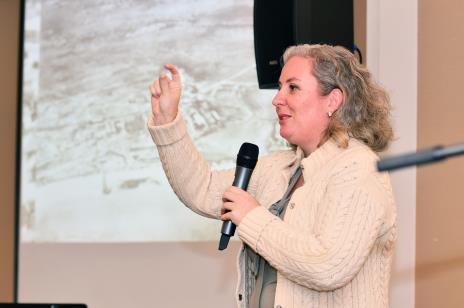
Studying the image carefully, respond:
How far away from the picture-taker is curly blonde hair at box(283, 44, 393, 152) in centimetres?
212

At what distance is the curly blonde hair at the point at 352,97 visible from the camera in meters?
2.12

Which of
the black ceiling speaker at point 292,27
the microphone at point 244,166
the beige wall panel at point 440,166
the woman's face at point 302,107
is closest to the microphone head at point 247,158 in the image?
the microphone at point 244,166

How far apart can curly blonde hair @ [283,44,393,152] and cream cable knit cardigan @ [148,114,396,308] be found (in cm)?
6

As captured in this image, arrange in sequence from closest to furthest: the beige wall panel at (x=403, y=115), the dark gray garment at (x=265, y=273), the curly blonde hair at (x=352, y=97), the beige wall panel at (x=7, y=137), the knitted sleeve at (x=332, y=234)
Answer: the knitted sleeve at (x=332, y=234) < the dark gray garment at (x=265, y=273) < the curly blonde hair at (x=352, y=97) < the beige wall panel at (x=403, y=115) < the beige wall panel at (x=7, y=137)

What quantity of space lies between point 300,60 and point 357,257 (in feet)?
2.00

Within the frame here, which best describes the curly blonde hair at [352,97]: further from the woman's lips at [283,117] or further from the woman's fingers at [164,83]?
the woman's fingers at [164,83]

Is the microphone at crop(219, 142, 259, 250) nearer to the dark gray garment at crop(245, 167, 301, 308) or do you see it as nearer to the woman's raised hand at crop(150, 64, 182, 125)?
the dark gray garment at crop(245, 167, 301, 308)

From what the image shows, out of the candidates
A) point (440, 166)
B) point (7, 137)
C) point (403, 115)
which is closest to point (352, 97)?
point (440, 166)

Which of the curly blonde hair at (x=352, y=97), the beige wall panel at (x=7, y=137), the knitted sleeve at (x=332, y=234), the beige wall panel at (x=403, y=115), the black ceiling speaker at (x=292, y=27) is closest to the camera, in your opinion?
the knitted sleeve at (x=332, y=234)

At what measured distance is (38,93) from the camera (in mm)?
3867

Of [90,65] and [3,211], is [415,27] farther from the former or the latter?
[3,211]

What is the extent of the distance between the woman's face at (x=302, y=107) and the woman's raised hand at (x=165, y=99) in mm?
284

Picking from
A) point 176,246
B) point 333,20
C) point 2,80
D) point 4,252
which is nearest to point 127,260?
point 176,246

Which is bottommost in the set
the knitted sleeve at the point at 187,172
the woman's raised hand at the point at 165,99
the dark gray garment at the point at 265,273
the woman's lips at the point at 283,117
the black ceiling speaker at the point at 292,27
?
the dark gray garment at the point at 265,273
